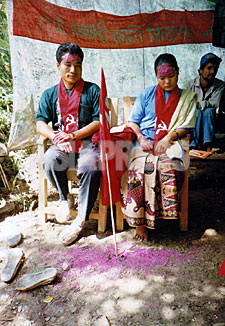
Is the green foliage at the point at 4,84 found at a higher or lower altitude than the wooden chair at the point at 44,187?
higher

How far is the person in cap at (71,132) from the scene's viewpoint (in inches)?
102

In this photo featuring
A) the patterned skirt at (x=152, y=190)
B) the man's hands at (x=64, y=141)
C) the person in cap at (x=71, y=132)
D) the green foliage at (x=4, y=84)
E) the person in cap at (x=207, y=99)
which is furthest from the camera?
the green foliage at (x=4, y=84)

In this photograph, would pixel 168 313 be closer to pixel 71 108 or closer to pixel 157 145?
pixel 157 145

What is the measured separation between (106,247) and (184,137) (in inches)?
52.8

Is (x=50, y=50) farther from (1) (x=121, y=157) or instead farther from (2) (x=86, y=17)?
(1) (x=121, y=157)

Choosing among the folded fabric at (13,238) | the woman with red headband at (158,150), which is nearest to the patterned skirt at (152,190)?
the woman with red headband at (158,150)

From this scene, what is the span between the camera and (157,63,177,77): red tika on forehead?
260 centimetres

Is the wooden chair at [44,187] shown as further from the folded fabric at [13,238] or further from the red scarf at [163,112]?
the red scarf at [163,112]

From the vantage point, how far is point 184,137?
272 cm

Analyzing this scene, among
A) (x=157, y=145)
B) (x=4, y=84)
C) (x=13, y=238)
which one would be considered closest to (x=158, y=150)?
(x=157, y=145)

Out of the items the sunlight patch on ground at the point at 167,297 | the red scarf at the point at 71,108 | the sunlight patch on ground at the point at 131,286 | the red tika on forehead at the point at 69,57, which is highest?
the red tika on forehead at the point at 69,57

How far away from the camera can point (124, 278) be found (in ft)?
6.95

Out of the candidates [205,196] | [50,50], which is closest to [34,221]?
[205,196]

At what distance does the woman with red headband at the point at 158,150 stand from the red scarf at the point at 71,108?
0.57 meters
